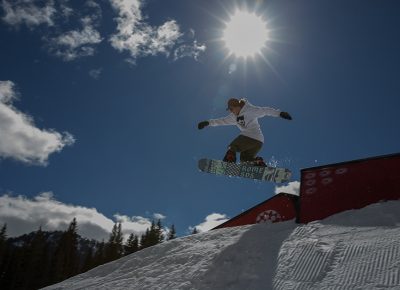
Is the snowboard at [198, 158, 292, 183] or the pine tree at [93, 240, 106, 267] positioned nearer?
the snowboard at [198, 158, 292, 183]

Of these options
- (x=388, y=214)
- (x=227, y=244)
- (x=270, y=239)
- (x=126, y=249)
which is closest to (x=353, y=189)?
(x=388, y=214)

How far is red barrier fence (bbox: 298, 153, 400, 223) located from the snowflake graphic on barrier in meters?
1.13

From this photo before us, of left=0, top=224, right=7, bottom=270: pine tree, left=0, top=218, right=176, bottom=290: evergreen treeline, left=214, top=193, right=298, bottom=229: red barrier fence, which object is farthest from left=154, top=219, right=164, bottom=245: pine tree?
left=214, top=193, right=298, bottom=229: red barrier fence

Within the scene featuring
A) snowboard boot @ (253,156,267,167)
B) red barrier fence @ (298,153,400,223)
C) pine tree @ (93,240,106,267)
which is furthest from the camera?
pine tree @ (93,240,106,267)


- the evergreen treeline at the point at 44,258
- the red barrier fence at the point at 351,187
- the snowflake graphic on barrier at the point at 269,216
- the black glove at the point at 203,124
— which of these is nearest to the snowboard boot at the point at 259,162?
the snowflake graphic on barrier at the point at 269,216

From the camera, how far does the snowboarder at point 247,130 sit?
403 inches

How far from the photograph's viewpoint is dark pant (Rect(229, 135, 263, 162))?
10234 millimetres

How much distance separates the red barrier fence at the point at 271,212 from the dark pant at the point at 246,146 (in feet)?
4.12

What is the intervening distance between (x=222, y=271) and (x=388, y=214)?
288cm

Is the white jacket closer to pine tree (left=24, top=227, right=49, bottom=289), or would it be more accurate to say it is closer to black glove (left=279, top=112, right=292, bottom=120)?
black glove (left=279, top=112, right=292, bottom=120)

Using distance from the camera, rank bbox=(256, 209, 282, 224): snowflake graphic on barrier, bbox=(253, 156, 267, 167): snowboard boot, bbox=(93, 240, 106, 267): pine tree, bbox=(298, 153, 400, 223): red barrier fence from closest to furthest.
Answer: bbox=(298, 153, 400, 223): red barrier fence < bbox=(256, 209, 282, 224): snowflake graphic on barrier < bbox=(253, 156, 267, 167): snowboard boot < bbox=(93, 240, 106, 267): pine tree

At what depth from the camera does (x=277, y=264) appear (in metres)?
5.34

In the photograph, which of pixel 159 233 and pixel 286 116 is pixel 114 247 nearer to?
pixel 159 233

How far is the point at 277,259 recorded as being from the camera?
5.54m
